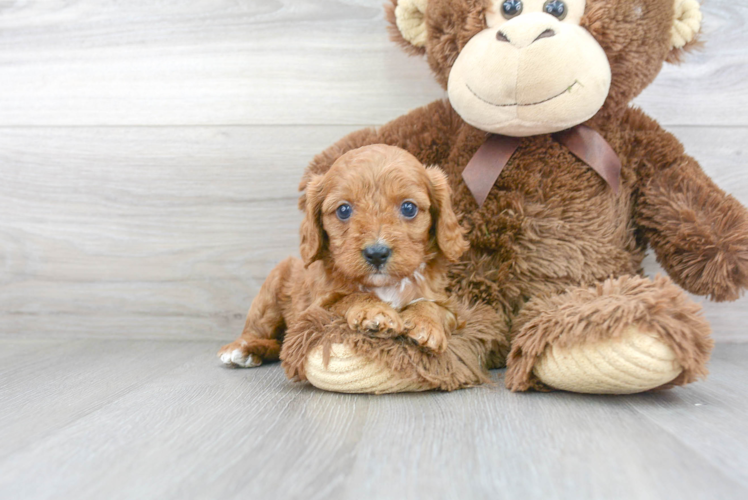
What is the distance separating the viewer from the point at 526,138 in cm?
135

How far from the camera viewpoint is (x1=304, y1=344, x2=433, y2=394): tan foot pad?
1093mm

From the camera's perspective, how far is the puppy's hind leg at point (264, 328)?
1.47 m

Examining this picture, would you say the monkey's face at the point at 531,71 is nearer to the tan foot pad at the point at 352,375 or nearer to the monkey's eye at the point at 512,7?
the monkey's eye at the point at 512,7

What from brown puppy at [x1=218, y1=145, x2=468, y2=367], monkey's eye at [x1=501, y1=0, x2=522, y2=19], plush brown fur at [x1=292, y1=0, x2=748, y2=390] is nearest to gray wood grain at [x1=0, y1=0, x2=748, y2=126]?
plush brown fur at [x1=292, y1=0, x2=748, y2=390]

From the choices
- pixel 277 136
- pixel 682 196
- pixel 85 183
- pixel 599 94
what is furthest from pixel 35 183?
pixel 682 196

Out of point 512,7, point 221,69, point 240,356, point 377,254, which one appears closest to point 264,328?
point 240,356

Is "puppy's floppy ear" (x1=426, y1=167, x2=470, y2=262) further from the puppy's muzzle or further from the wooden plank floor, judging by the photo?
the wooden plank floor

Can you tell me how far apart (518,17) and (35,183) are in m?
1.64

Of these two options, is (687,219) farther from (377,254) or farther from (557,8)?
(377,254)

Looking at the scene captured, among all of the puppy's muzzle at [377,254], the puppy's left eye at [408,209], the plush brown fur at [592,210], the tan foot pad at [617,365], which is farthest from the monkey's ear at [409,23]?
the tan foot pad at [617,365]

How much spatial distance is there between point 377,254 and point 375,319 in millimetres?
126

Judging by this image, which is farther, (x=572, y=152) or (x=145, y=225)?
(x=145, y=225)

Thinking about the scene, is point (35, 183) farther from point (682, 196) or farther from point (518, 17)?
point (682, 196)

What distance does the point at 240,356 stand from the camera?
4.79 ft
